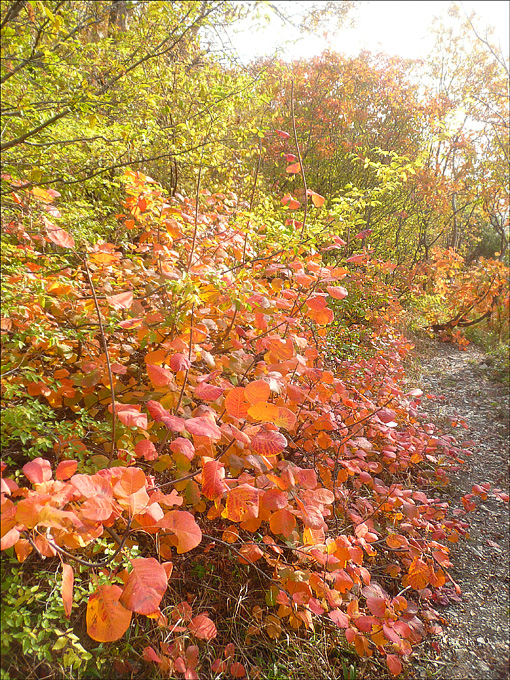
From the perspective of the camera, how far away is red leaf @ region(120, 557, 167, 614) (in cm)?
87

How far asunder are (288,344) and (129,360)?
88 cm

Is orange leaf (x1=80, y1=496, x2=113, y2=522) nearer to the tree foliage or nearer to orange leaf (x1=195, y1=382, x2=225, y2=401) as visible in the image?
the tree foliage

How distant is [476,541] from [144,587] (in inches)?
117

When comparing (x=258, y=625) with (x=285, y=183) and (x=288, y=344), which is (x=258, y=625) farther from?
(x=285, y=183)

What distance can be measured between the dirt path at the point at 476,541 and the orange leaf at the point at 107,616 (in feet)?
6.02

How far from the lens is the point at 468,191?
331 inches

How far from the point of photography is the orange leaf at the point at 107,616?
3.00 feet

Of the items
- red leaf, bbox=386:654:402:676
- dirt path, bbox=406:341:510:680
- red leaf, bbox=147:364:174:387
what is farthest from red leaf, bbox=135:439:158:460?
dirt path, bbox=406:341:510:680

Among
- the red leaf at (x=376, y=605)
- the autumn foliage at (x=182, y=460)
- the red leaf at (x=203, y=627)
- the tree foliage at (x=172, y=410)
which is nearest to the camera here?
the autumn foliage at (x=182, y=460)

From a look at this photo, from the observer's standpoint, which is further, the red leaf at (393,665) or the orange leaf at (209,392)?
the red leaf at (393,665)

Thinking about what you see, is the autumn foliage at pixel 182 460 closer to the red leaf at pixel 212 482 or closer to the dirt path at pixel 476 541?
the red leaf at pixel 212 482

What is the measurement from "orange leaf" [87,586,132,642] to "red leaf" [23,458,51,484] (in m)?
0.32

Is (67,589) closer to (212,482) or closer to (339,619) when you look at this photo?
(212,482)

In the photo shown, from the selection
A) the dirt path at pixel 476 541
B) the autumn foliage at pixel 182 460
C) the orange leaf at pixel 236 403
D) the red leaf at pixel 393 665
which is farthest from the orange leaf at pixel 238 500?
the dirt path at pixel 476 541
